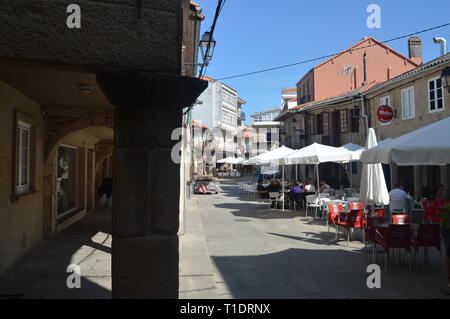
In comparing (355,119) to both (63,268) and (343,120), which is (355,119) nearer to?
(343,120)

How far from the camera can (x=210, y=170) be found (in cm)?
5197

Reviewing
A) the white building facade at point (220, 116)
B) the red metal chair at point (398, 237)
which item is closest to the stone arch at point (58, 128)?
the red metal chair at point (398, 237)

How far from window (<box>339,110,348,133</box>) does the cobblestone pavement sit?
1868 centimetres

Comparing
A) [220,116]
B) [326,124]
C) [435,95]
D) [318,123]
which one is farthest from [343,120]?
[220,116]

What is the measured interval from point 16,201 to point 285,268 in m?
4.99

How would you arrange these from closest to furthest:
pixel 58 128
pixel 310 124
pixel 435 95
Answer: pixel 58 128
pixel 435 95
pixel 310 124

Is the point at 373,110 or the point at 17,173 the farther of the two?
the point at 373,110

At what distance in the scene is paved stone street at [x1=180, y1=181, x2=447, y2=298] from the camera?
508 cm

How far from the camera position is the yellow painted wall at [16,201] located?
18.7 ft

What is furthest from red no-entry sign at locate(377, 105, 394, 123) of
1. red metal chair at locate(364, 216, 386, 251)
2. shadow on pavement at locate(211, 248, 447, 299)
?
shadow on pavement at locate(211, 248, 447, 299)

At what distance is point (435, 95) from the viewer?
14664 millimetres

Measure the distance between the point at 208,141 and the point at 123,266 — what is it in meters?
46.8
